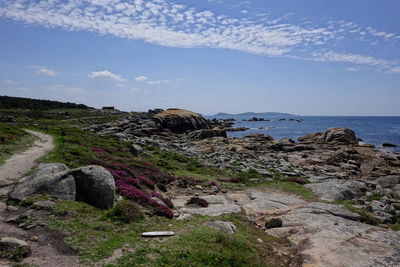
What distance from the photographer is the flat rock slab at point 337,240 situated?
36.3 feet

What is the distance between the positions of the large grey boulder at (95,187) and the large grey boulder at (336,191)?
18211 millimetres

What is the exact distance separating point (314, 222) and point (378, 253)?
3929 millimetres

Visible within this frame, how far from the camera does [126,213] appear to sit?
12.5 metres

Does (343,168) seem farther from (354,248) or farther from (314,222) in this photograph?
(354,248)

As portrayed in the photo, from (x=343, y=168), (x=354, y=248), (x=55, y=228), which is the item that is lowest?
(x=343, y=168)

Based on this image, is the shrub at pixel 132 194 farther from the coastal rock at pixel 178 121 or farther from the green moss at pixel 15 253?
the coastal rock at pixel 178 121

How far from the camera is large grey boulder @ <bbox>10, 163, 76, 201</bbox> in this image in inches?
536

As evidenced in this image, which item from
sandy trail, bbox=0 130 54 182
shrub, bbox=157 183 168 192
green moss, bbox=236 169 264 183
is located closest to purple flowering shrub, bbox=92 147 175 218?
shrub, bbox=157 183 168 192

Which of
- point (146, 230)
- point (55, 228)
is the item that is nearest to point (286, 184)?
point (146, 230)

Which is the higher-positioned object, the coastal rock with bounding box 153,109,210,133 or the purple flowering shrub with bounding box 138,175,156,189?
the coastal rock with bounding box 153,109,210,133

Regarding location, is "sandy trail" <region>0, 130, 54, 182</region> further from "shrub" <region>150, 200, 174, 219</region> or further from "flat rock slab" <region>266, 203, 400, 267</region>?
"flat rock slab" <region>266, 203, 400, 267</region>

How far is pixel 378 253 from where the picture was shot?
11.6 meters

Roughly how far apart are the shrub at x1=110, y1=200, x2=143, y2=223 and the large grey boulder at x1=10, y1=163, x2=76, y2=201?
3086 mm

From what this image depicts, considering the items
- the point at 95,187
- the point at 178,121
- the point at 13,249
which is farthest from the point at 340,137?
the point at 13,249
